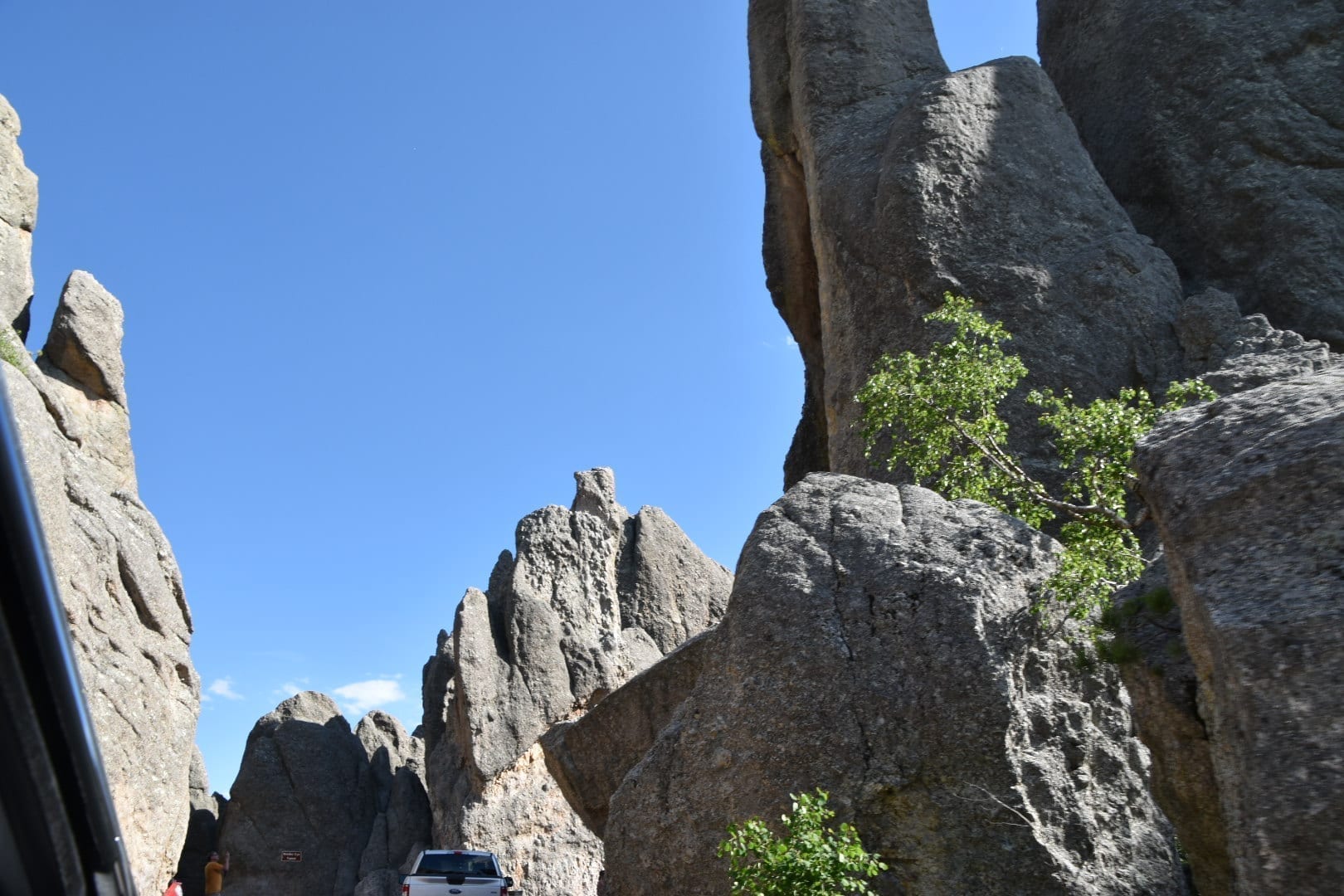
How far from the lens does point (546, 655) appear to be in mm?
34719

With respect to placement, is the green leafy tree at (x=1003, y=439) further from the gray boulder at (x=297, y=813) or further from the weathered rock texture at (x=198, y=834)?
the weathered rock texture at (x=198, y=834)

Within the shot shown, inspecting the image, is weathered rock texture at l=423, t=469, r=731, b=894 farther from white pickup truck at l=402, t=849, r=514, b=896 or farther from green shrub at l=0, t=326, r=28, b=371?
green shrub at l=0, t=326, r=28, b=371

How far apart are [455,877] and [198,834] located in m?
27.9

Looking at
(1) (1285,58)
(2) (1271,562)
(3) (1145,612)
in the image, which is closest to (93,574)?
(3) (1145,612)

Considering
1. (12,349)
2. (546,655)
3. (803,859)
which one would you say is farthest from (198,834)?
(803,859)

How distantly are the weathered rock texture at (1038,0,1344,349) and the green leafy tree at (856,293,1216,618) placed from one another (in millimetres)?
7432

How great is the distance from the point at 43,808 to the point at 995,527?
29.4ft

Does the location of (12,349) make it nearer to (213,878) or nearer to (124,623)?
(124,623)

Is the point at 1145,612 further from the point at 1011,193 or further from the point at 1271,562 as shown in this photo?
the point at 1011,193

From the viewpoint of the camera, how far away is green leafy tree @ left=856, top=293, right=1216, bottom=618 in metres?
10.7

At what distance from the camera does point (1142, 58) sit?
2388cm

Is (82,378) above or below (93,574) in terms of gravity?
above

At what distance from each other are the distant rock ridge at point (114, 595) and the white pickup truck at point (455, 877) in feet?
18.6

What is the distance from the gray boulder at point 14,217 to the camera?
29.9 m
